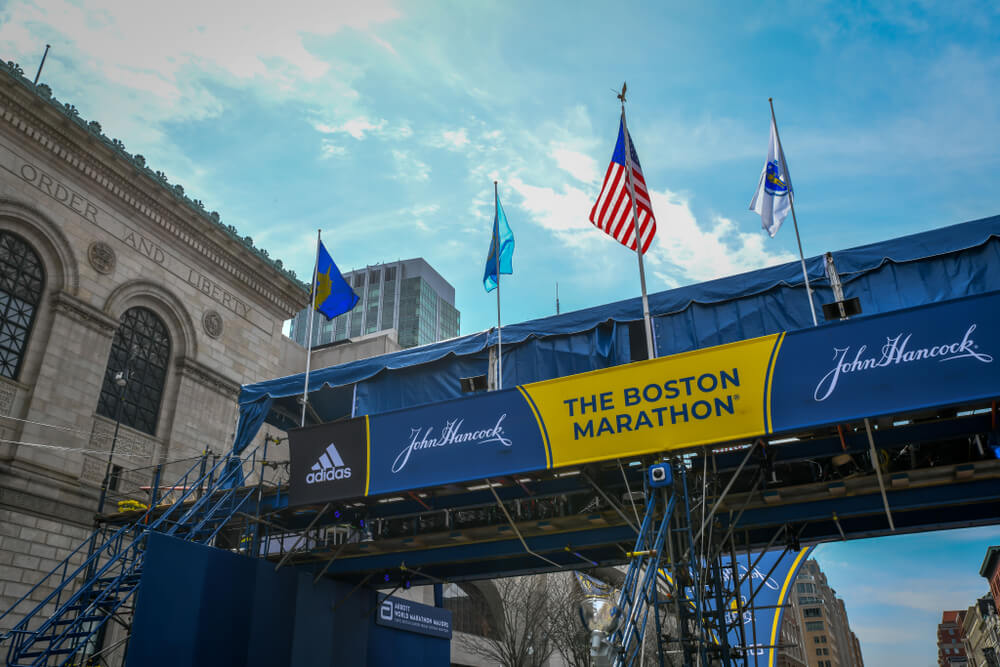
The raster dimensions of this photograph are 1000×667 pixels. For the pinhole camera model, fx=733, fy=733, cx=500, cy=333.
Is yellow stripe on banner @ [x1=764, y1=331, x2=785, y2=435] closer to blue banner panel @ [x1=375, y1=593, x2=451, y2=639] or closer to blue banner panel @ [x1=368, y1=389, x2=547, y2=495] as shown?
blue banner panel @ [x1=368, y1=389, x2=547, y2=495]

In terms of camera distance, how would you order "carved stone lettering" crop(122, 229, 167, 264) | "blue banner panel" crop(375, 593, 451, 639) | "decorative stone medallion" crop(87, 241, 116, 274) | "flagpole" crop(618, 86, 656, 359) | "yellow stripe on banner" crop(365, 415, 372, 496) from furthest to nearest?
"carved stone lettering" crop(122, 229, 167, 264) < "decorative stone medallion" crop(87, 241, 116, 274) < "blue banner panel" crop(375, 593, 451, 639) < "yellow stripe on banner" crop(365, 415, 372, 496) < "flagpole" crop(618, 86, 656, 359)

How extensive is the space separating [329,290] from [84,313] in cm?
908

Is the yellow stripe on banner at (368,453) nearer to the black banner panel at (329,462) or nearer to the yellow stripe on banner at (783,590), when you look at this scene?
the black banner panel at (329,462)

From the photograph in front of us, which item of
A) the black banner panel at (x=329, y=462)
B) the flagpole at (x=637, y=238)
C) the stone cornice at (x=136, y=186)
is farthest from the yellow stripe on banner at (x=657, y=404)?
the stone cornice at (x=136, y=186)

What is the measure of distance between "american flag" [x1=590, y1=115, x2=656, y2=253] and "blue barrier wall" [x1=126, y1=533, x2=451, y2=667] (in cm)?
1067

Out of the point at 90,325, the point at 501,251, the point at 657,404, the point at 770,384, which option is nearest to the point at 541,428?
the point at 657,404

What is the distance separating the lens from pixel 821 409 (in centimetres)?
1162

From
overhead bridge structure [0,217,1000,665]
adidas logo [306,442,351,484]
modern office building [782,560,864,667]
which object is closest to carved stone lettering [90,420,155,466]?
overhead bridge structure [0,217,1000,665]

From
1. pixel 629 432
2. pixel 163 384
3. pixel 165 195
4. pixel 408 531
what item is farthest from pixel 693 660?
pixel 165 195

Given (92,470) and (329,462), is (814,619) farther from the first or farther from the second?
(329,462)

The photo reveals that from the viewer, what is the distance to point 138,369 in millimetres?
24422

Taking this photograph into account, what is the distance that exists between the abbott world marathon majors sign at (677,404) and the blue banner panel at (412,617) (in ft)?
17.4

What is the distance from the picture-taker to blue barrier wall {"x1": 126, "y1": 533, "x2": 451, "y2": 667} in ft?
45.2

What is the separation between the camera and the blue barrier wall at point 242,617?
1377 cm
